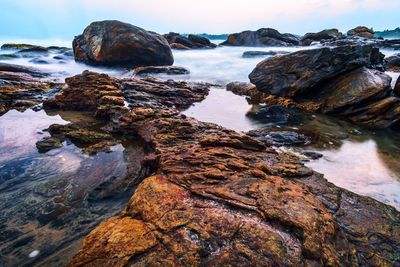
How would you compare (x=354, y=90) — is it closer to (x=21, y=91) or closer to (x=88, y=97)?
(x=88, y=97)

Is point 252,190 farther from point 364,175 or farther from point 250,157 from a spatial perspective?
point 364,175

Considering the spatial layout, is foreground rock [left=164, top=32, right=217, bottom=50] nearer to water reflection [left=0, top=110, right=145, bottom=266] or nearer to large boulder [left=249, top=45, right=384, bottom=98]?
large boulder [left=249, top=45, right=384, bottom=98]

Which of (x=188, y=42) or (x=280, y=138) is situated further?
(x=188, y=42)

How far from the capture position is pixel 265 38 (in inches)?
1802

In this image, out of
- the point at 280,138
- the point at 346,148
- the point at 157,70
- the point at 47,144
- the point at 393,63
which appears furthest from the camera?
the point at 157,70

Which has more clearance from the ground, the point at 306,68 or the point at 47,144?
the point at 306,68

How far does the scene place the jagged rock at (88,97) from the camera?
30.0 feet

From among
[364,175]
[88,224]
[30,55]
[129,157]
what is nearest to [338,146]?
[364,175]

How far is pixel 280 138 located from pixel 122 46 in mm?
14585

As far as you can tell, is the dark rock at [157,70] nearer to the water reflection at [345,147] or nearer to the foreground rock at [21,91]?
the foreground rock at [21,91]

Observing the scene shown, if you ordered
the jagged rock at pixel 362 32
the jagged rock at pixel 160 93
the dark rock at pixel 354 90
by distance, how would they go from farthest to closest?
the jagged rock at pixel 362 32 → the jagged rock at pixel 160 93 → the dark rock at pixel 354 90

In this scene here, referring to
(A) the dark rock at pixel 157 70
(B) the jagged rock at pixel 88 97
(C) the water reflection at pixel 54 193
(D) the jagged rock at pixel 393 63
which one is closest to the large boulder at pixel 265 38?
(D) the jagged rock at pixel 393 63

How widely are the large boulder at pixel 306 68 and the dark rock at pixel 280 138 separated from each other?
149 inches

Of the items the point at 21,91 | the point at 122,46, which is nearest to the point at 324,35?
the point at 122,46
